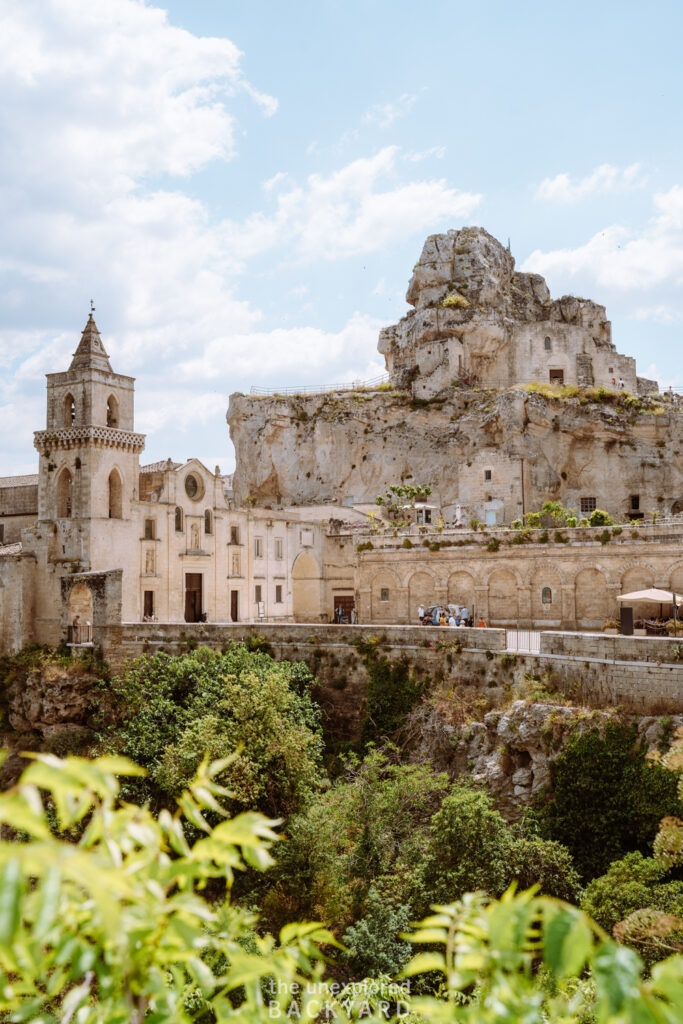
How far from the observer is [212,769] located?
3.26 m

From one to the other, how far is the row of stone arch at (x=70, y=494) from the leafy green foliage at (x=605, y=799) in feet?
74.3

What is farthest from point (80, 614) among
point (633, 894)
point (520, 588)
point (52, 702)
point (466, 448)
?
point (466, 448)

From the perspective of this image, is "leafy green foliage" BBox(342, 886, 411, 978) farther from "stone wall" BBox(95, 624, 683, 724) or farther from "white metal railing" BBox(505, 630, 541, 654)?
"white metal railing" BBox(505, 630, 541, 654)

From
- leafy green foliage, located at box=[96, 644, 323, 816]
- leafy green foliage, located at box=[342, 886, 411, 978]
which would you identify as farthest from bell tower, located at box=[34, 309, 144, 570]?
leafy green foliage, located at box=[342, 886, 411, 978]

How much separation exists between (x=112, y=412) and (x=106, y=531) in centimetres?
571

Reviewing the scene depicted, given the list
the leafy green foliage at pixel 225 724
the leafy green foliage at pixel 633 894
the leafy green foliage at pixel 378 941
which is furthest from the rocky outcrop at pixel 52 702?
the leafy green foliage at pixel 633 894

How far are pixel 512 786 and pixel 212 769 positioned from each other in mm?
18538

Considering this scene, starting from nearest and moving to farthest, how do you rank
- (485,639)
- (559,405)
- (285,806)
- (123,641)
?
(285,806) → (485,639) → (123,641) → (559,405)

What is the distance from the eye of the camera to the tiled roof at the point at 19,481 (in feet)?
131

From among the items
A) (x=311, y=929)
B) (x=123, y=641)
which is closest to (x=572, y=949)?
(x=311, y=929)

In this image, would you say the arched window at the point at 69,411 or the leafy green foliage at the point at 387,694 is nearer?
the leafy green foliage at the point at 387,694

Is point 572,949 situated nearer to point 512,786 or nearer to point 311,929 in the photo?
point 311,929

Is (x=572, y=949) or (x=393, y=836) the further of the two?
(x=393, y=836)

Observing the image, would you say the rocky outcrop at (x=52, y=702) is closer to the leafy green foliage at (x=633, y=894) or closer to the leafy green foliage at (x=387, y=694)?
the leafy green foliage at (x=387, y=694)
